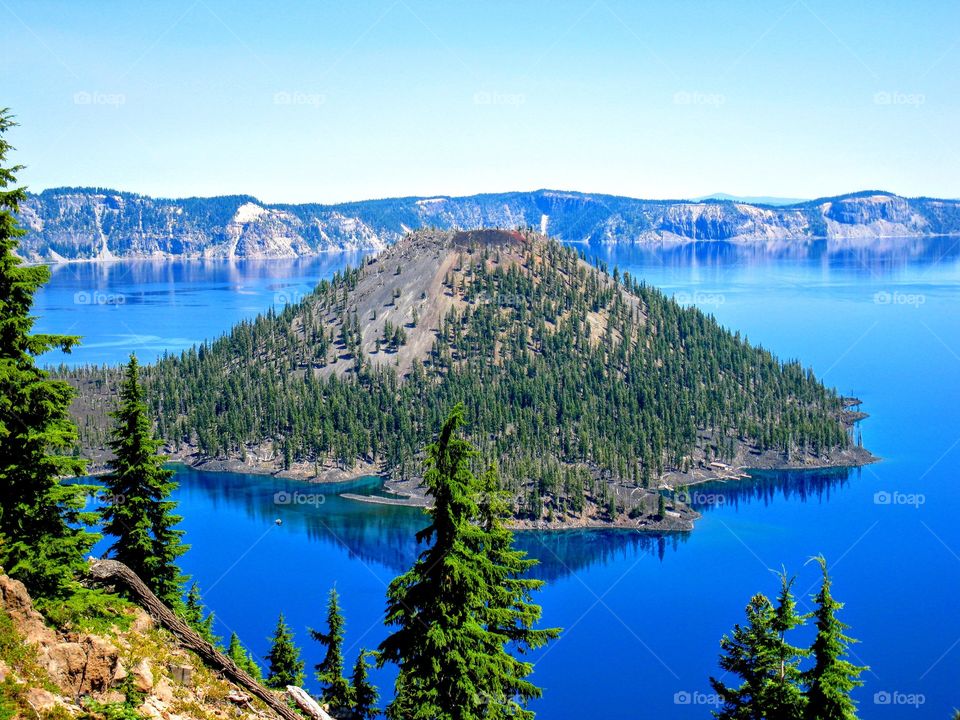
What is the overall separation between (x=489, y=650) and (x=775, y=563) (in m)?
115

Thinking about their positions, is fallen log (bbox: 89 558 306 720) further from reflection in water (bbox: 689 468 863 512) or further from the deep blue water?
reflection in water (bbox: 689 468 863 512)

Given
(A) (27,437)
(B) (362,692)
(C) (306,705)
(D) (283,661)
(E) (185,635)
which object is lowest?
(B) (362,692)

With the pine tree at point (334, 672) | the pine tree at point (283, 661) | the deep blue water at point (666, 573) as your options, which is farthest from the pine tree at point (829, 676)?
the deep blue water at point (666, 573)

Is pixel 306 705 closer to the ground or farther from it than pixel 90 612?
closer to the ground

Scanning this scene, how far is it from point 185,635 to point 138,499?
13.2 m

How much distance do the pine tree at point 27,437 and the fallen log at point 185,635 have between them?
1033mm

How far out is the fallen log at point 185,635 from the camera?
30516mm

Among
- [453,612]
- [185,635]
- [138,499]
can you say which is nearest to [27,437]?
[185,635]

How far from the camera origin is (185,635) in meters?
31.6

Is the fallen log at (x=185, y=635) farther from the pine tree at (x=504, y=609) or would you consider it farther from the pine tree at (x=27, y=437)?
the pine tree at (x=504, y=609)

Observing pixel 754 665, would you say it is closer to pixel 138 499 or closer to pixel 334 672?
pixel 334 672

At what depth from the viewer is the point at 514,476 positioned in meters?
162

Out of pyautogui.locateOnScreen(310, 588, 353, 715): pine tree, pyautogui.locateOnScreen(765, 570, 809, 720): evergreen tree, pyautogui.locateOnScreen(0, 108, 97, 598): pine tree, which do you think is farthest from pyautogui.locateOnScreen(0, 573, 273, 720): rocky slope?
pyautogui.locateOnScreen(310, 588, 353, 715): pine tree

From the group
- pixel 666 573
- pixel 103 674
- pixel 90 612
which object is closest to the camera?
pixel 103 674
